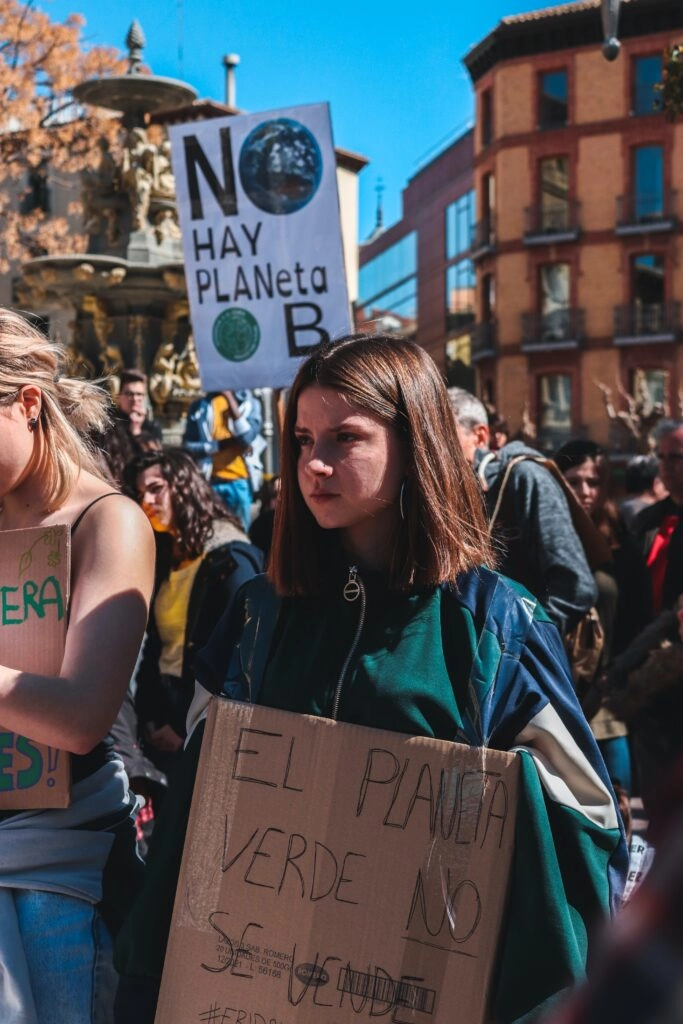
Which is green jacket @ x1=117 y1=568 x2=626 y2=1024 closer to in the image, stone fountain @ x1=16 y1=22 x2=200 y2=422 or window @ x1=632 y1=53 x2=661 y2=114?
stone fountain @ x1=16 y1=22 x2=200 y2=422

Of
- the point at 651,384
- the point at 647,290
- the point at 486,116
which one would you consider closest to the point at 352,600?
the point at 651,384

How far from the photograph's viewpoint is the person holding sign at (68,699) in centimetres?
220

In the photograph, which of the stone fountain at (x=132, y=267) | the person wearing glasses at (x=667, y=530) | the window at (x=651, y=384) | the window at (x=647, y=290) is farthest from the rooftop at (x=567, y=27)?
the person wearing glasses at (x=667, y=530)

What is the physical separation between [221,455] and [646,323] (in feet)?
115

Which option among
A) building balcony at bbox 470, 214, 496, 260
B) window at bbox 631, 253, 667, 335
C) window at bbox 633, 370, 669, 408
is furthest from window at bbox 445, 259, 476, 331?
window at bbox 633, 370, 669, 408

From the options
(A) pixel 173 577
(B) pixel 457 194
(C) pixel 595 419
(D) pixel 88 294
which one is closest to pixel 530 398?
(C) pixel 595 419

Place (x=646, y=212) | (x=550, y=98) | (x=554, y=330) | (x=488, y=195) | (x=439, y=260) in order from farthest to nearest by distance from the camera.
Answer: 1. (x=439, y=260)
2. (x=488, y=195)
3. (x=550, y=98)
4. (x=554, y=330)
5. (x=646, y=212)

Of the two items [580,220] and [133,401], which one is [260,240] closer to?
[133,401]

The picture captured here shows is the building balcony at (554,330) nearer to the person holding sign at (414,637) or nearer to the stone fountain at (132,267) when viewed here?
the stone fountain at (132,267)

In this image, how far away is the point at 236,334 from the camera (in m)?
6.76

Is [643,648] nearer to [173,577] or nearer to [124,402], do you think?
[173,577]

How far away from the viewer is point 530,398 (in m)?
42.3

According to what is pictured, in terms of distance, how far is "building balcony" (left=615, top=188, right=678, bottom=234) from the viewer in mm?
40938

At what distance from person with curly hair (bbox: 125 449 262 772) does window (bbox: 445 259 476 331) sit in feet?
140
